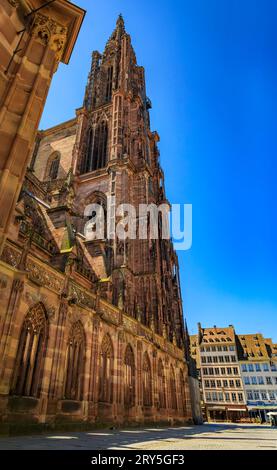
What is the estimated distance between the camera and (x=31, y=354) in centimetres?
1038

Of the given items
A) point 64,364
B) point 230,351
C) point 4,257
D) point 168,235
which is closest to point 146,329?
point 64,364

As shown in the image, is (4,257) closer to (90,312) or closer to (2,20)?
(90,312)

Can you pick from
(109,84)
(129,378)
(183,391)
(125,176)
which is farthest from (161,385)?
(109,84)

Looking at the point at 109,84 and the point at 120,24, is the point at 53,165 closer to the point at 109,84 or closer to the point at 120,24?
the point at 109,84

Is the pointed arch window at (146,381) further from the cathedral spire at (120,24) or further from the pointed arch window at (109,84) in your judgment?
the cathedral spire at (120,24)

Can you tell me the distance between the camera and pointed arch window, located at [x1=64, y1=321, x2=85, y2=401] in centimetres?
1216

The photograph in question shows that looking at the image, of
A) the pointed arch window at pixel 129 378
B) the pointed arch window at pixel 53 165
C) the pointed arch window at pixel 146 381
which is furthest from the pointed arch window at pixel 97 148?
the pointed arch window at pixel 129 378

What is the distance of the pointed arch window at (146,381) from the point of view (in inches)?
774

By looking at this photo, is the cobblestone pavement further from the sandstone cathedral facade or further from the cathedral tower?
the cathedral tower

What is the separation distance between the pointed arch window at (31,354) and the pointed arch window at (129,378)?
25.7ft

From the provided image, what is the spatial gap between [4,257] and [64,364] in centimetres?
496

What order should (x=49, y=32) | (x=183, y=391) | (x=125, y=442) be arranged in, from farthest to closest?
(x=183, y=391) < (x=125, y=442) < (x=49, y=32)

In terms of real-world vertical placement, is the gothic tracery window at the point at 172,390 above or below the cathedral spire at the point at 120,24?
below

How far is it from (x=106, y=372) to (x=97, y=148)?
2726 centimetres
